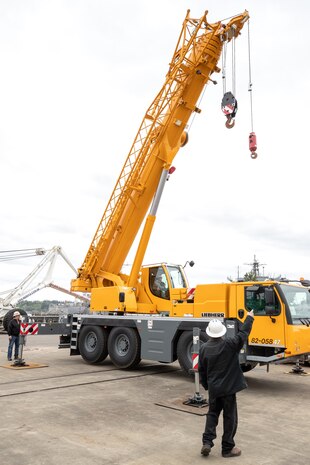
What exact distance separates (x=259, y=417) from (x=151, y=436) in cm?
205

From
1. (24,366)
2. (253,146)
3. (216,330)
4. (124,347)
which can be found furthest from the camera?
(253,146)

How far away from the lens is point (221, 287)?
30.6 feet

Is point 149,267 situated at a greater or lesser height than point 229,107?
lesser

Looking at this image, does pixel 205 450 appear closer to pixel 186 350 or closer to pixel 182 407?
pixel 182 407

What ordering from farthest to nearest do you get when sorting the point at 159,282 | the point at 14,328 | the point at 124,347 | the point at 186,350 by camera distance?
the point at 14,328 → the point at 159,282 → the point at 124,347 → the point at 186,350

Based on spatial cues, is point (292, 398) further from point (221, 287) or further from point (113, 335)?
point (113, 335)

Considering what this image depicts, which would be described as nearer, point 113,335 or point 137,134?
point 113,335

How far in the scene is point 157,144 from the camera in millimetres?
12109

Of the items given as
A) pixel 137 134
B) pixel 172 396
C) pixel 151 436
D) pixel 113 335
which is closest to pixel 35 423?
pixel 151 436

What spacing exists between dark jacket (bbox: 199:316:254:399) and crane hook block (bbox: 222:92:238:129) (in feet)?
26.8

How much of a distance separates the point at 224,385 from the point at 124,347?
6.97 meters

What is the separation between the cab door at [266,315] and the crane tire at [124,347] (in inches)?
130

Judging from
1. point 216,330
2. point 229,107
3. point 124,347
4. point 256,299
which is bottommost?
point 124,347

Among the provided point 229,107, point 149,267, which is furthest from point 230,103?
point 149,267
